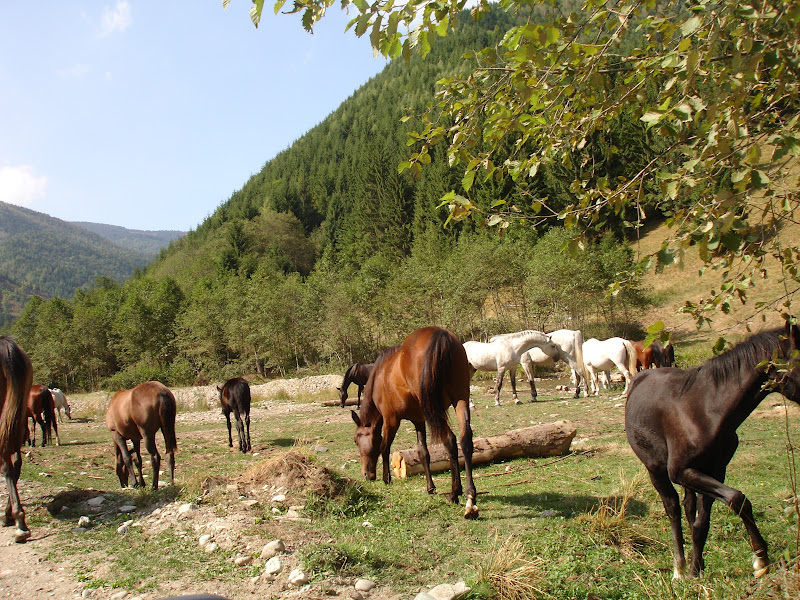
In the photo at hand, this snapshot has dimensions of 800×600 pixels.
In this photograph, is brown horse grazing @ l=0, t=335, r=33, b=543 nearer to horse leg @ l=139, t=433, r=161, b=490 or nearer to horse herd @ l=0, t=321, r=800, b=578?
horse herd @ l=0, t=321, r=800, b=578

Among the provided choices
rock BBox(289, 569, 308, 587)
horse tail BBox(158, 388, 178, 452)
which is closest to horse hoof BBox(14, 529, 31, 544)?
horse tail BBox(158, 388, 178, 452)

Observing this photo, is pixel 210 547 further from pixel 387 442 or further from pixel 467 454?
pixel 387 442

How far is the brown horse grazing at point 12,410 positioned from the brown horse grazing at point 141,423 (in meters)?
1.89

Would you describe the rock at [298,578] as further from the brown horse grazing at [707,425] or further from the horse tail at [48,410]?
the horse tail at [48,410]

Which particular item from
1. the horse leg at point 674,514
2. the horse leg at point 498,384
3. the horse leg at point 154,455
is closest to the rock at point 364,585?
the horse leg at point 674,514

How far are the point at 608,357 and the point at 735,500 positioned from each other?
16019mm

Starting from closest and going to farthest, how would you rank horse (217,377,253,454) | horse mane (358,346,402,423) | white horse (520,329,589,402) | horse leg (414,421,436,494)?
horse leg (414,421,436,494) < horse mane (358,346,402,423) < horse (217,377,253,454) < white horse (520,329,589,402)

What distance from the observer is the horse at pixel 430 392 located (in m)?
6.43

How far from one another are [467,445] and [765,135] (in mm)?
4260

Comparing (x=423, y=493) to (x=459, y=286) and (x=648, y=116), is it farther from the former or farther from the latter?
(x=459, y=286)

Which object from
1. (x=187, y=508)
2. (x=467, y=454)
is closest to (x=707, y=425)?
(x=467, y=454)

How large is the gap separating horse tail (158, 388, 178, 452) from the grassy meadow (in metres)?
0.91

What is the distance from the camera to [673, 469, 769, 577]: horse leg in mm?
3586

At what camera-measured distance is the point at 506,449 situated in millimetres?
8852
